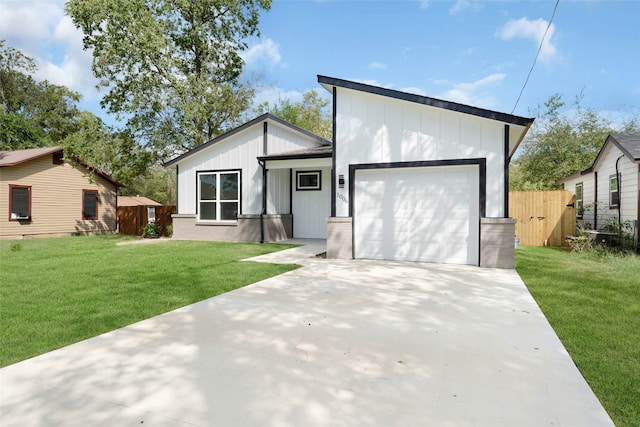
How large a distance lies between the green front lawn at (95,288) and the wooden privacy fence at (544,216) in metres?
9.04

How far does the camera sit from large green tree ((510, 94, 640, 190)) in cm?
2042

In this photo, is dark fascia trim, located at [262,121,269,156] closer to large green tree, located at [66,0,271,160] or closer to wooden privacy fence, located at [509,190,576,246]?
large green tree, located at [66,0,271,160]

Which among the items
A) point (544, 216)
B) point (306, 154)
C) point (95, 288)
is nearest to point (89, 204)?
point (306, 154)

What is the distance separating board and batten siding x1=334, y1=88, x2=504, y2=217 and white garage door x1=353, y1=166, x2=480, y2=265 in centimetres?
31

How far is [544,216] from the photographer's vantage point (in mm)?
11617

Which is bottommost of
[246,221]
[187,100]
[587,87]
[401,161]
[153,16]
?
[246,221]

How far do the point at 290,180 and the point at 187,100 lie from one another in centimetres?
796

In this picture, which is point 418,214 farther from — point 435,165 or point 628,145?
point 628,145

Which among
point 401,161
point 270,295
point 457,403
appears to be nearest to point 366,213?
point 401,161

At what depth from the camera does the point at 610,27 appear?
1205 centimetres

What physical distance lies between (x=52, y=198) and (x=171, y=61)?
8.52 m

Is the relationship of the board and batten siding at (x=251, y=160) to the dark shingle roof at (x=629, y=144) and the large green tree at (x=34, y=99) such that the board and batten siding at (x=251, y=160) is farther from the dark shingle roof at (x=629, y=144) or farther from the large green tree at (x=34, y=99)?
the large green tree at (x=34, y=99)

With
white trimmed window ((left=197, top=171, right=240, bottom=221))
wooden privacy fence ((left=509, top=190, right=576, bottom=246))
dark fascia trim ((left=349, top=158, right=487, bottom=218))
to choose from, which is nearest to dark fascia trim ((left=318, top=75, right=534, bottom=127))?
dark fascia trim ((left=349, top=158, right=487, bottom=218))

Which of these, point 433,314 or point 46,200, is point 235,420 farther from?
point 46,200
